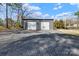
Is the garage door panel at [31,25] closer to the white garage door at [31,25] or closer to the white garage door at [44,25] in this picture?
the white garage door at [31,25]

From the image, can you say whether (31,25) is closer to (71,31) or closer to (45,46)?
(45,46)

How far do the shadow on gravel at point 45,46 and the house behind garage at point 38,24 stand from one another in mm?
176

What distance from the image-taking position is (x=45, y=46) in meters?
4.16

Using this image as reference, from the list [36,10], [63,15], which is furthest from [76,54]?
[36,10]

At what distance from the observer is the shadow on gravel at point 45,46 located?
13.4 ft

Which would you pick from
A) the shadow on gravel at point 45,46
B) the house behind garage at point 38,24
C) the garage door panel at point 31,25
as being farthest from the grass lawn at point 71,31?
the garage door panel at point 31,25

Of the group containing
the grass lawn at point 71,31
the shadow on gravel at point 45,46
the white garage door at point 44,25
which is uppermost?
the white garage door at point 44,25

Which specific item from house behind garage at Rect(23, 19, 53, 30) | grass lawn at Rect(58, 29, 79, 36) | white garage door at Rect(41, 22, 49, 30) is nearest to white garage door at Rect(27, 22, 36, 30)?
house behind garage at Rect(23, 19, 53, 30)

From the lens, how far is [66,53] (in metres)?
4.08

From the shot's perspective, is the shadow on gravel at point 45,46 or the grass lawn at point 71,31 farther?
the grass lawn at point 71,31

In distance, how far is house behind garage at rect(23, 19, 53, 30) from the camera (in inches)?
170

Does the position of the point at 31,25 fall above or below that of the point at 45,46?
above

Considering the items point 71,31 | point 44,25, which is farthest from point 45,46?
point 71,31

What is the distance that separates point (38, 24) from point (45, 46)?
50 cm
